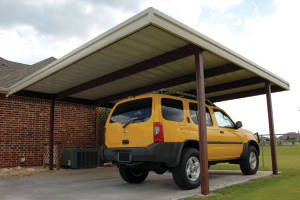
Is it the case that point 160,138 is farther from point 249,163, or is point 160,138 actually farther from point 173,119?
point 249,163

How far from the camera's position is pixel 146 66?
769cm

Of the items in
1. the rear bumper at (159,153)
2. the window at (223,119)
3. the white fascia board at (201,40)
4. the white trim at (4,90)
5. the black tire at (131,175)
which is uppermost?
the white fascia board at (201,40)

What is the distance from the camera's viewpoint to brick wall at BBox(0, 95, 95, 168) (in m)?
11.3

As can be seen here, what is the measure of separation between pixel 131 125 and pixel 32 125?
756 cm

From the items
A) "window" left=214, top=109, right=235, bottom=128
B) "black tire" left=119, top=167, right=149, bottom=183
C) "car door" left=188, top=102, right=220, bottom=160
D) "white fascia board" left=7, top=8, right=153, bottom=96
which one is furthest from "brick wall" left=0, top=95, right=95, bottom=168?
"car door" left=188, top=102, right=220, bottom=160

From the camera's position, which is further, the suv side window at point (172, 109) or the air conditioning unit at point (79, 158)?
the air conditioning unit at point (79, 158)

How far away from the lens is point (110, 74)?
8898 millimetres

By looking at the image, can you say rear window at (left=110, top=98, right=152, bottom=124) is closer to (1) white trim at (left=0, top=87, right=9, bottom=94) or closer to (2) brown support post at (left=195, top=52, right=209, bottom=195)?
(2) brown support post at (left=195, top=52, right=209, bottom=195)

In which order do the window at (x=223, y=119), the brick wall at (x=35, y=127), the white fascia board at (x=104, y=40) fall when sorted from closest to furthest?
the white fascia board at (x=104, y=40), the window at (x=223, y=119), the brick wall at (x=35, y=127)

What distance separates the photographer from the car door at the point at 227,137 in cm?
A: 749

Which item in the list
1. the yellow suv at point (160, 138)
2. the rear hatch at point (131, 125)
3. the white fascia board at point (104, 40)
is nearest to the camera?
the white fascia board at point (104, 40)

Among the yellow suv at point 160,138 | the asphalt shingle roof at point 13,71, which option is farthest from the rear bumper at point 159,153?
the asphalt shingle roof at point 13,71

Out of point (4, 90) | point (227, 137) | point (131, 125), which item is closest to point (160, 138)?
point (131, 125)

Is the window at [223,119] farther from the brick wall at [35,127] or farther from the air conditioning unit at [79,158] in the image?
the brick wall at [35,127]
